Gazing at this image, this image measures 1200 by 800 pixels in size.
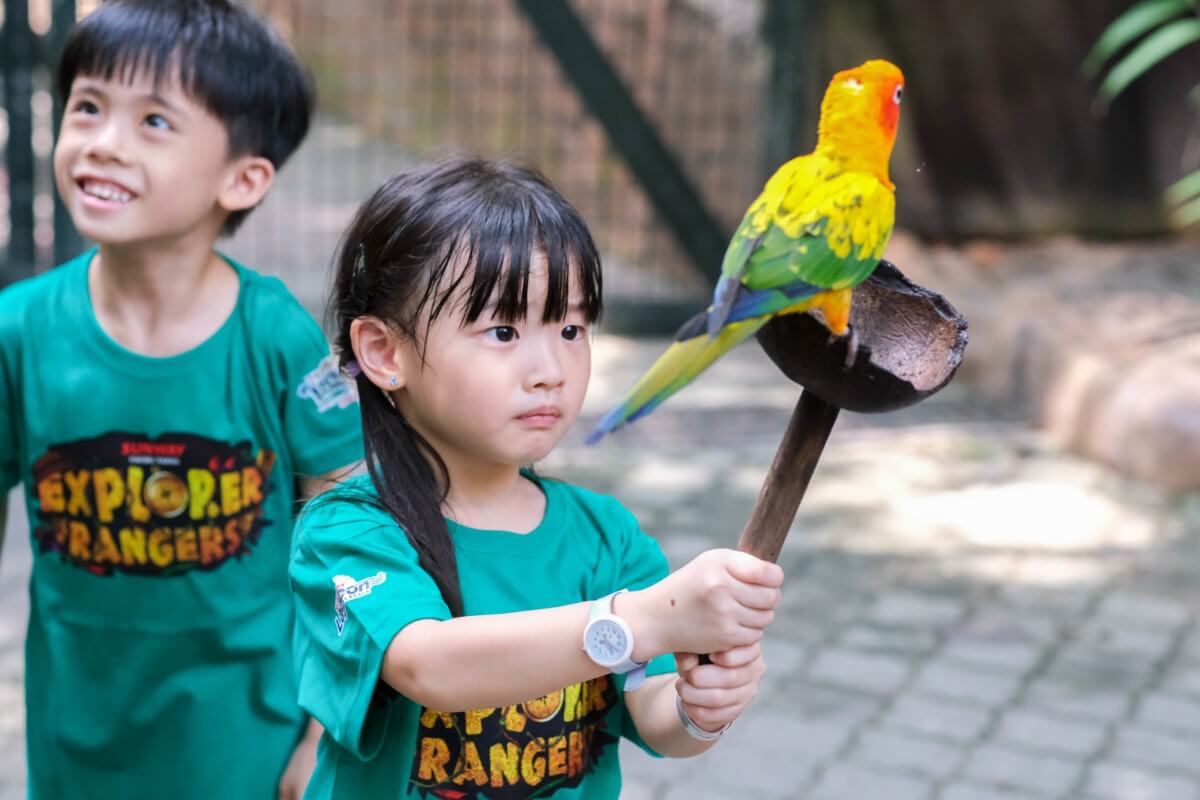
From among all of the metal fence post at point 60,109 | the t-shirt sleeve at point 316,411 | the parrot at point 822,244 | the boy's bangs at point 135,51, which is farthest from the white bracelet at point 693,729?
the metal fence post at point 60,109

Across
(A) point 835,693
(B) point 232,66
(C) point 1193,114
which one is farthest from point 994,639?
(C) point 1193,114

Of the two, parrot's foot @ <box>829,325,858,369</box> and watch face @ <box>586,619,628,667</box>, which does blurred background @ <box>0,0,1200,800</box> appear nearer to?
watch face @ <box>586,619,628,667</box>

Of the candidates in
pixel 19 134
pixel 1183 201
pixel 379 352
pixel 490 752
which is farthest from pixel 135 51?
pixel 1183 201

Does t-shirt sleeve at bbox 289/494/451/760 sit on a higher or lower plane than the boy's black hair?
lower

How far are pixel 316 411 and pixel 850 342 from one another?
1.10m

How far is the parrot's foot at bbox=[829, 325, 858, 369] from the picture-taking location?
132cm

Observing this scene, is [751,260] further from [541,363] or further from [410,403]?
[410,403]

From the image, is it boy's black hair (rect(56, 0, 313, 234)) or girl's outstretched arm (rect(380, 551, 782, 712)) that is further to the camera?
boy's black hair (rect(56, 0, 313, 234))

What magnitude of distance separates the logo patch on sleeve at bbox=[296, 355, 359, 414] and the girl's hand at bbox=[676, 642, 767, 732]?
36.8 inches

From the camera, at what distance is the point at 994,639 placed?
4078mm

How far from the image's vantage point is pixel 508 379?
5.08ft

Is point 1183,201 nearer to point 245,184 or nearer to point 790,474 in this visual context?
point 245,184

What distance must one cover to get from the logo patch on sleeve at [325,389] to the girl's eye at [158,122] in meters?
0.41

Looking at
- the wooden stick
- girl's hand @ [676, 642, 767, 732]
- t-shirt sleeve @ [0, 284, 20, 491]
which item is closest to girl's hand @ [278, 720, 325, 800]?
t-shirt sleeve @ [0, 284, 20, 491]
